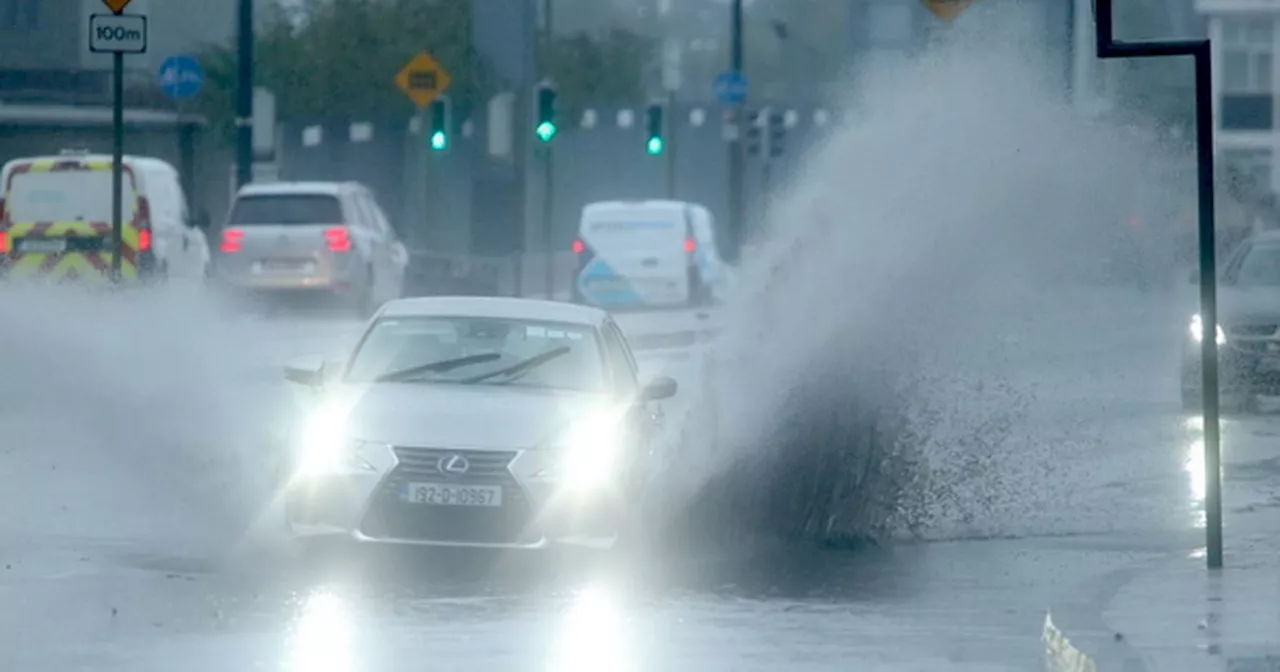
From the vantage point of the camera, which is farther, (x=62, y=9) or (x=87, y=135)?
(x=62, y=9)

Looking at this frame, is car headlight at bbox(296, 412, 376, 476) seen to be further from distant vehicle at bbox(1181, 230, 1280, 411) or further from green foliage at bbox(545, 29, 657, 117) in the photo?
green foliage at bbox(545, 29, 657, 117)

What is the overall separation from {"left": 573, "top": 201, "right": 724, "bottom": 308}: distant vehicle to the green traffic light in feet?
8.81

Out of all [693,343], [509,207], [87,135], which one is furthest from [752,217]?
[693,343]

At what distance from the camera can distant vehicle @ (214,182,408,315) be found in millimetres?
37156

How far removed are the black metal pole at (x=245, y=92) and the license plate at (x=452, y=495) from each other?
84.9ft

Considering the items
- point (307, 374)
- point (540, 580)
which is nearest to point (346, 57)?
point (307, 374)

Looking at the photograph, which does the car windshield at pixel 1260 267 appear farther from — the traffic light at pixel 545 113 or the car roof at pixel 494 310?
the traffic light at pixel 545 113

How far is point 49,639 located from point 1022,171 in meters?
8.92

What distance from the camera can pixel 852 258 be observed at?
17.8 m

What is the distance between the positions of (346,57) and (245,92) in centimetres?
2446

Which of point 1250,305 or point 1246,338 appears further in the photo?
point 1250,305

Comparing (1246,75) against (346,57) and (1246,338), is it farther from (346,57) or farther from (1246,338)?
(1246,338)

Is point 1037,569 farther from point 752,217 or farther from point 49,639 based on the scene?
point 752,217

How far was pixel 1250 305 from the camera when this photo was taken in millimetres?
25250
